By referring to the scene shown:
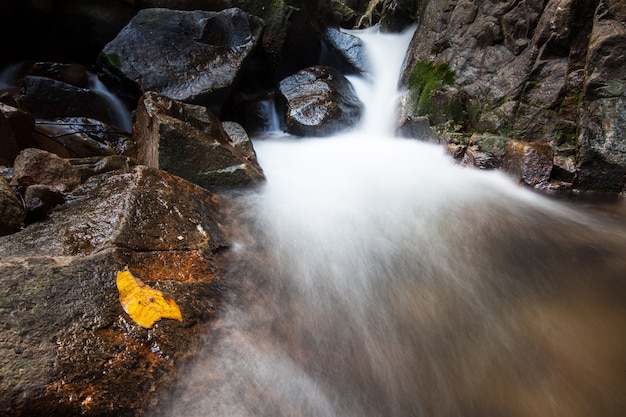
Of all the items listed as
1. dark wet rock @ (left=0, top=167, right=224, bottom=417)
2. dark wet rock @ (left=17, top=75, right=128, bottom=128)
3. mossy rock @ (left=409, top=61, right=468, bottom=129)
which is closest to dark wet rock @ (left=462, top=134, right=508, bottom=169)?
mossy rock @ (left=409, top=61, right=468, bottom=129)

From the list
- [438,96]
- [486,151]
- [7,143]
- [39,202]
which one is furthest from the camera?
[438,96]

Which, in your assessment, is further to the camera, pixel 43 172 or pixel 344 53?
pixel 344 53

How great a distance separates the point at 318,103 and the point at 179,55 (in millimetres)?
3204

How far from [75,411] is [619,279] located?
3647 mm

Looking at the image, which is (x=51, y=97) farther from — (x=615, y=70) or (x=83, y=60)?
(x=615, y=70)

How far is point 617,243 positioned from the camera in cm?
308

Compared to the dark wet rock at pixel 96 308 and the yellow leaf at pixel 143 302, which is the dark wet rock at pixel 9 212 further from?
the yellow leaf at pixel 143 302

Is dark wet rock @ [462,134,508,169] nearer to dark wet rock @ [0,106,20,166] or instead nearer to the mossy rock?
the mossy rock

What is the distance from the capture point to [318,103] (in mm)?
7316

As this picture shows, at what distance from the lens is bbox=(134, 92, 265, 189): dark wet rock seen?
3.75 m

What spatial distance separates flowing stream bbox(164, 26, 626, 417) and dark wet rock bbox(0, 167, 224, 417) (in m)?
0.18

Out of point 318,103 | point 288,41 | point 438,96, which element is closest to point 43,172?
point 318,103

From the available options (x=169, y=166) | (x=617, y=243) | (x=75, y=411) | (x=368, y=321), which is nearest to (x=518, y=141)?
(x=617, y=243)

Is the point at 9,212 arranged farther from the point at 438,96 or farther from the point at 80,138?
the point at 438,96
